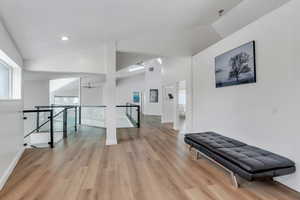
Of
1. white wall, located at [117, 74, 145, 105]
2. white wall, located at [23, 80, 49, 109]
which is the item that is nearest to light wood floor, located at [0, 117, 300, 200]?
white wall, located at [23, 80, 49, 109]

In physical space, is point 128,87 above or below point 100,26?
below

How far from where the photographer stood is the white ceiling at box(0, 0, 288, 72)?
7.50 feet

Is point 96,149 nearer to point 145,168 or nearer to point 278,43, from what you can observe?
point 145,168

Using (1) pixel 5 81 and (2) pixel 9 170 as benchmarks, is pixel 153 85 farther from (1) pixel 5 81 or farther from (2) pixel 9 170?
(2) pixel 9 170

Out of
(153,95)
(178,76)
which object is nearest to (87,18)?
(178,76)

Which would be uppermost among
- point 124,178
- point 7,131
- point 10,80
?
point 10,80

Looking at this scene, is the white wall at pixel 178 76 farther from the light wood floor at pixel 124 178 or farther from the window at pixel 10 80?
the window at pixel 10 80

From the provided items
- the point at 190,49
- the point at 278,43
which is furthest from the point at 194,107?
the point at 278,43

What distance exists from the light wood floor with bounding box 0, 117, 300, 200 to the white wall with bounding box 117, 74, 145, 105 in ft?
32.5

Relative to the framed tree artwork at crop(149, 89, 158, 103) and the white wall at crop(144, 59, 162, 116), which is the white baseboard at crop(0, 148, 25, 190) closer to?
the white wall at crop(144, 59, 162, 116)

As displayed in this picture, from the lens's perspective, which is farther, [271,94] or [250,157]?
[271,94]

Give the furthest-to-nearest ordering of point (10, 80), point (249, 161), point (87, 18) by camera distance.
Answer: point (10, 80) → point (87, 18) → point (249, 161)

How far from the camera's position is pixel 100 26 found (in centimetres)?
313

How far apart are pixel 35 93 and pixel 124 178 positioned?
6425mm
